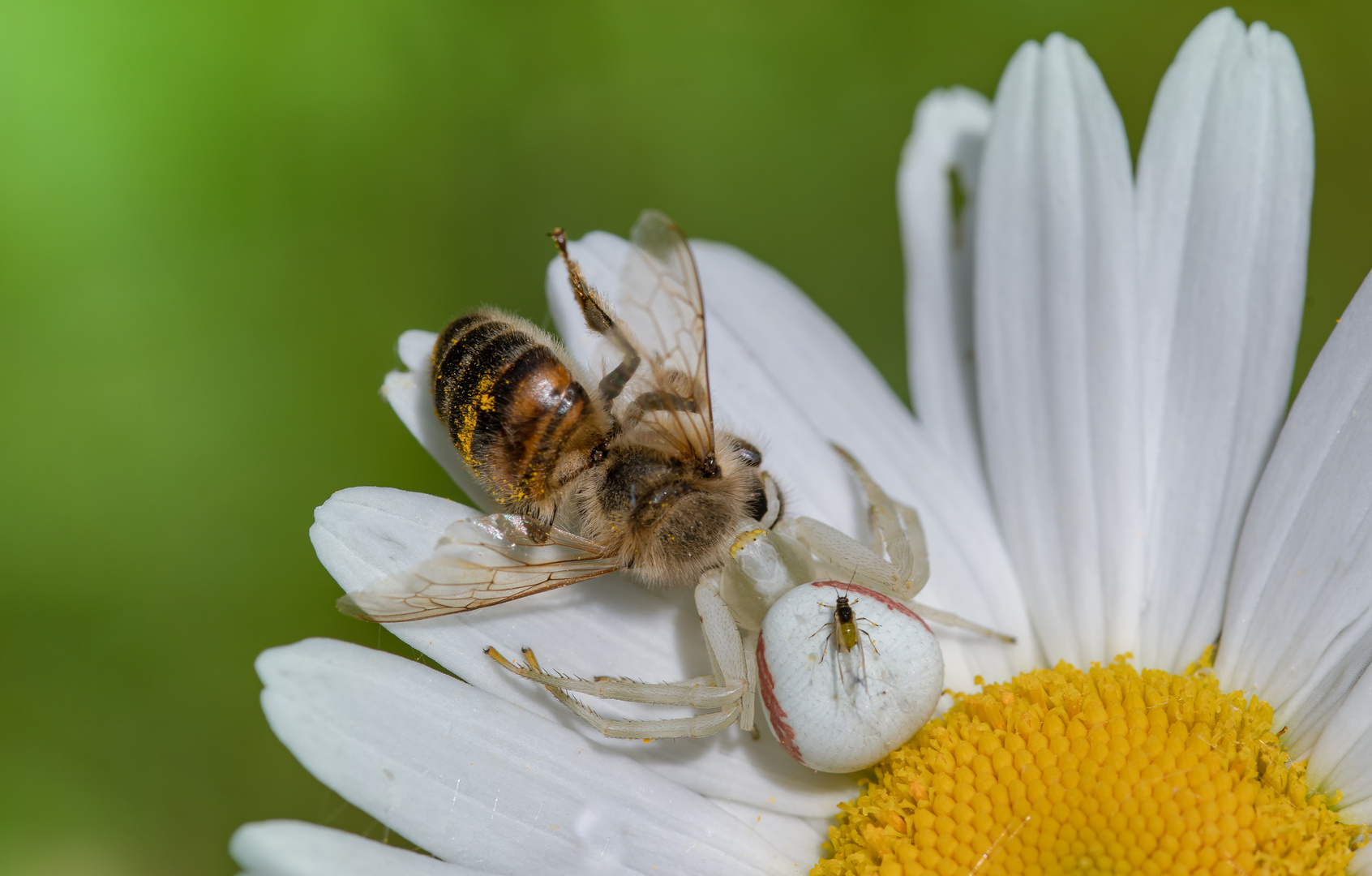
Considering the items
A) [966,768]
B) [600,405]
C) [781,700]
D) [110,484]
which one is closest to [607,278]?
[600,405]

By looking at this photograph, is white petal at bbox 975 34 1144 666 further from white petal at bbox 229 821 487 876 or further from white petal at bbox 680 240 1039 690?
white petal at bbox 229 821 487 876

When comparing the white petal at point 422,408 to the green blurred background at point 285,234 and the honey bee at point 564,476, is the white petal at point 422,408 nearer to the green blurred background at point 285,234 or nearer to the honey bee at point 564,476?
the honey bee at point 564,476

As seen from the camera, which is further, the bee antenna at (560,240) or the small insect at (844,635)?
the bee antenna at (560,240)

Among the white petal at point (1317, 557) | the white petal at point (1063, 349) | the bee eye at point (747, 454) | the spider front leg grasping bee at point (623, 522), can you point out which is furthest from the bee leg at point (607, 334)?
the white petal at point (1317, 557)

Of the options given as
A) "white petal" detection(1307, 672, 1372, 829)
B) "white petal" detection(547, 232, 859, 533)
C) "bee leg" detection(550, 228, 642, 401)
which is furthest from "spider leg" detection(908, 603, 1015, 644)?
"bee leg" detection(550, 228, 642, 401)

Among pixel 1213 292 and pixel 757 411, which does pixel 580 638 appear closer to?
pixel 757 411

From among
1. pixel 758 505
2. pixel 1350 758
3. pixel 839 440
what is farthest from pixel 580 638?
pixel 1350 758
